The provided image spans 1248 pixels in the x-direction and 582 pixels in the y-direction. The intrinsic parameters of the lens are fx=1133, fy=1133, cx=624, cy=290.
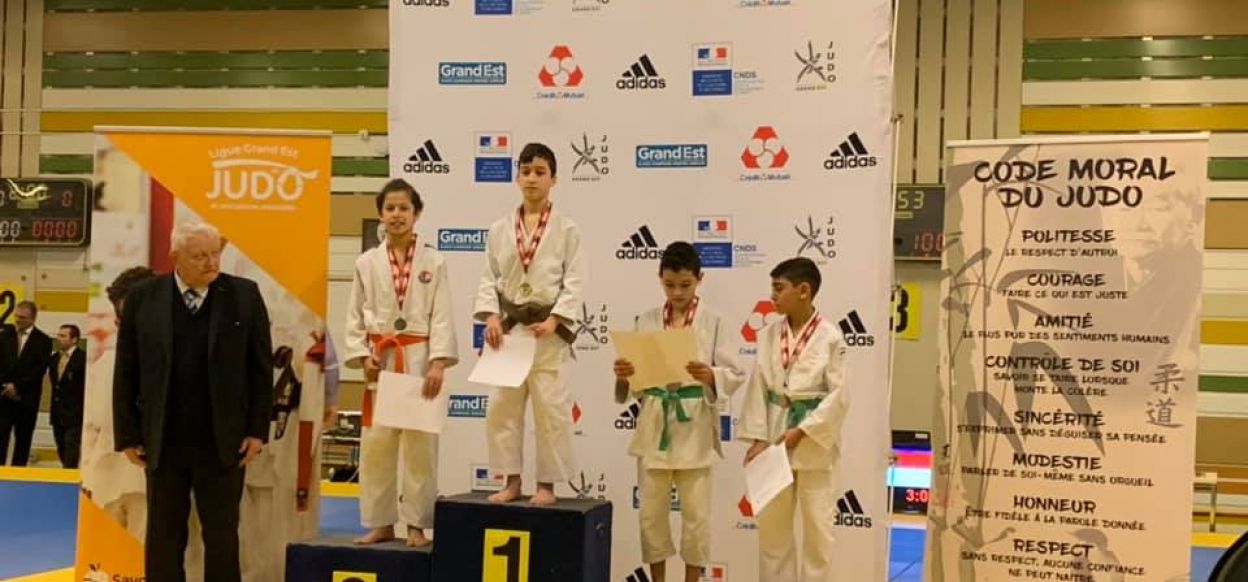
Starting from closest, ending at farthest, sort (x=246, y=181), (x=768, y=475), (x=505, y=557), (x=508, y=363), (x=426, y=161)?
(x=505, y=557) < (x=768, y=475) < (x=508, y=363) < (x=246, y=181) < (x=426, y=161)

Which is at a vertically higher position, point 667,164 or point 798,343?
point 667,164

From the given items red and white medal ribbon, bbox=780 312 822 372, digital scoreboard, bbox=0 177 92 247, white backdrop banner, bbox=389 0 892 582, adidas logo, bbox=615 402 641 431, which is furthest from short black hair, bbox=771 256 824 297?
digital scoreboard, bbox=0 177 92 247

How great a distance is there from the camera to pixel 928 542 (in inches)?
210

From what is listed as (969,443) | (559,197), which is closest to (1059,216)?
(969,443)

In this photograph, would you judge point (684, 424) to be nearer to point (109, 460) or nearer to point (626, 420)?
A: point (626, 420)

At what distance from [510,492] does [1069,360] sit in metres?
2.55

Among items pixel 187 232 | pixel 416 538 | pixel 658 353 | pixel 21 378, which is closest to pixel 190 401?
pixel 187 232

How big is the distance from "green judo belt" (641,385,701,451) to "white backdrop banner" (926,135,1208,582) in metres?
1.29

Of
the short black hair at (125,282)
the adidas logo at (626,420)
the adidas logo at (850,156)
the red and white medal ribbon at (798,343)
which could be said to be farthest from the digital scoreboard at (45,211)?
the red and white medal ribbon at (798,343)

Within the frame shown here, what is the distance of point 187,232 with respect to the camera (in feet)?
16.0

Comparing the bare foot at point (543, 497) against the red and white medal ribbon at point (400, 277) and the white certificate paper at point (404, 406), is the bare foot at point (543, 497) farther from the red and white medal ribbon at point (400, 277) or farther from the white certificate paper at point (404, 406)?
the red and white medal ribbon at point (400, 277)

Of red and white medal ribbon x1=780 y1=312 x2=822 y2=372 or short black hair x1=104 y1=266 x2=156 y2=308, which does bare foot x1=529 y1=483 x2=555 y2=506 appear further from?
short black hair x1=104 y1=266 x2=156 y2=308

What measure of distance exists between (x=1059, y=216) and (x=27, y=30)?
11.0 meters

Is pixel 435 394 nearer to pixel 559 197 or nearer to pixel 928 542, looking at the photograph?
pixel 559 197
